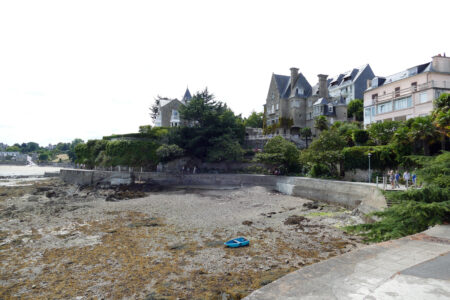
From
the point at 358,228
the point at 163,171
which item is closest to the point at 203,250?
the point at 358,228

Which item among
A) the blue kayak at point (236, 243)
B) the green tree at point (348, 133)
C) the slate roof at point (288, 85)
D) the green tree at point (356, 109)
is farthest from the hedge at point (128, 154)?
the green tree at point (356, 109)

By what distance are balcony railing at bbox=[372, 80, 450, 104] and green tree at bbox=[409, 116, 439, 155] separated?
823 centimetres

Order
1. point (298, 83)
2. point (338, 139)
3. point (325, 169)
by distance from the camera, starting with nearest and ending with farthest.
→ point (338, 139), point (325, 169), point (298, 83)

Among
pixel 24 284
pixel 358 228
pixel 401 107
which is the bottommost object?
pixel 24 284

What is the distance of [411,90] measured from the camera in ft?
99.2

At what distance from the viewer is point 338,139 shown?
28.0m

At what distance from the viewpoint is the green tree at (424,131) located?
22.0 m

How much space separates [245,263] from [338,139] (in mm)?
22070

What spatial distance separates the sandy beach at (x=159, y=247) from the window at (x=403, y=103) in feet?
61.9

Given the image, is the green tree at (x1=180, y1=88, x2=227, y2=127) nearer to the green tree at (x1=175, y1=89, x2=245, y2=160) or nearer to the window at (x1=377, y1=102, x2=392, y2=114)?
the green tree at (x1=175, y1=89, x2=245, y2=160)

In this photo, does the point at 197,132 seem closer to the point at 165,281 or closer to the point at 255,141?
the point at 255,141

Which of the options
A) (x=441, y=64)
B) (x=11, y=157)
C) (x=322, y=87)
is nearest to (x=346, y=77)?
(x=322, y=87)

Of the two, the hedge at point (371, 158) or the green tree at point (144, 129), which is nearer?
the hedge at point (371, 158)

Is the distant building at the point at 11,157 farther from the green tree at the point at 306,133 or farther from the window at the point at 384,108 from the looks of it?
the window at the point at 384,108
